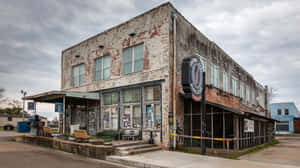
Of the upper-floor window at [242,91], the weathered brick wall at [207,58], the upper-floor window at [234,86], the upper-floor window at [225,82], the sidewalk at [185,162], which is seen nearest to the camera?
the sidewalk at [185,162]

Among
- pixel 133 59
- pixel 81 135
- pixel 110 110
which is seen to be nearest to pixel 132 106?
pixel 110 110

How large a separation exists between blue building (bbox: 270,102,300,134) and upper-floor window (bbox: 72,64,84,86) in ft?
140

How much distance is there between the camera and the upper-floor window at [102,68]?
55.9 ft

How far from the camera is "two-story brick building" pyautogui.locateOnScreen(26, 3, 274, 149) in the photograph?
13.3m

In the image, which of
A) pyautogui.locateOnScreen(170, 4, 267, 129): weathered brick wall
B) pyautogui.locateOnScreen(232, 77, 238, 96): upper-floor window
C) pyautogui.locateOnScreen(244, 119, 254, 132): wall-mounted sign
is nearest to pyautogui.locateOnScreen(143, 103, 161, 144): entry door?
pyautogui.locateOnScreen(170, 4, 267, 129): weathered brick wall

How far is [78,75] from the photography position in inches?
778

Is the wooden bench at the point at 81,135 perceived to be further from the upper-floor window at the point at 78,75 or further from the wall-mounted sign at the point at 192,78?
the upper-floor window at the point at 78,75

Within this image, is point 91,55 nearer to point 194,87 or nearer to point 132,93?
point 132,93

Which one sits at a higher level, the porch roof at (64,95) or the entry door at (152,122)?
the porch roof at (64,95)

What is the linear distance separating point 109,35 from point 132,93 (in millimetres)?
4883

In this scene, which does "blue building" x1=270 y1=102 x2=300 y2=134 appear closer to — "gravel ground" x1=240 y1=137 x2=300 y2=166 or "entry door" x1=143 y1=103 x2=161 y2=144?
"gravel ground" x1=240 y1=137 x2=300 y2=166

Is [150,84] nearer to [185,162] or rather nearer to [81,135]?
[81,135]

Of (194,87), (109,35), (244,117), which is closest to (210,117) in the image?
(244,117)

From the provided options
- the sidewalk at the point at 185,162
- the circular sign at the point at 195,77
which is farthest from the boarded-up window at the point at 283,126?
the sidewalk at the point at 185,162
